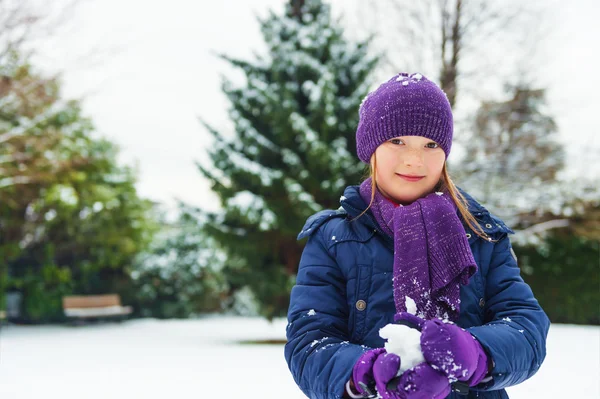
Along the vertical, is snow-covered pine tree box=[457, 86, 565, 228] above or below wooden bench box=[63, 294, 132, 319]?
above

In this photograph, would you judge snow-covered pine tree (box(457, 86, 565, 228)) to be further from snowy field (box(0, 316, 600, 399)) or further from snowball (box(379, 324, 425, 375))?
snowball (box(379, 324, 425, 375))

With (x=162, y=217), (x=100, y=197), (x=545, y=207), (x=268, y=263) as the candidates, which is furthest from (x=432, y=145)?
(x=162, y=217)

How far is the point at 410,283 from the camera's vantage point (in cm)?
130

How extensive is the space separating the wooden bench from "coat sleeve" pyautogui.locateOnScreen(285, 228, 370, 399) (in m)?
12.7

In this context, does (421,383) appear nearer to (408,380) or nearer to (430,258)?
(408,380)

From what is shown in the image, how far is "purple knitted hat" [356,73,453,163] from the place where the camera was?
1.47 m

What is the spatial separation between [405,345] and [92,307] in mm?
13557

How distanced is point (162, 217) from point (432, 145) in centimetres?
1623

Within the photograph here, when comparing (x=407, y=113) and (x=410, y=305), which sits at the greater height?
(x=407, y=113)

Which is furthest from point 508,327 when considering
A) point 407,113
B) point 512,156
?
point 512,156

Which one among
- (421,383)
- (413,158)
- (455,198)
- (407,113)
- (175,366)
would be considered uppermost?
(407,113)

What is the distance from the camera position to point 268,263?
1006cm

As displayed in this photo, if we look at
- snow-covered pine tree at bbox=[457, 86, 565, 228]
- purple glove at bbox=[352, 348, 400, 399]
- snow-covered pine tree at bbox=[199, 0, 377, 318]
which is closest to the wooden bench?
snow-covered pine tree at bbox=[199, 0, 377, 318]

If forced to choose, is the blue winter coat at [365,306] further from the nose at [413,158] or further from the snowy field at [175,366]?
the snowy field at [175,366]
